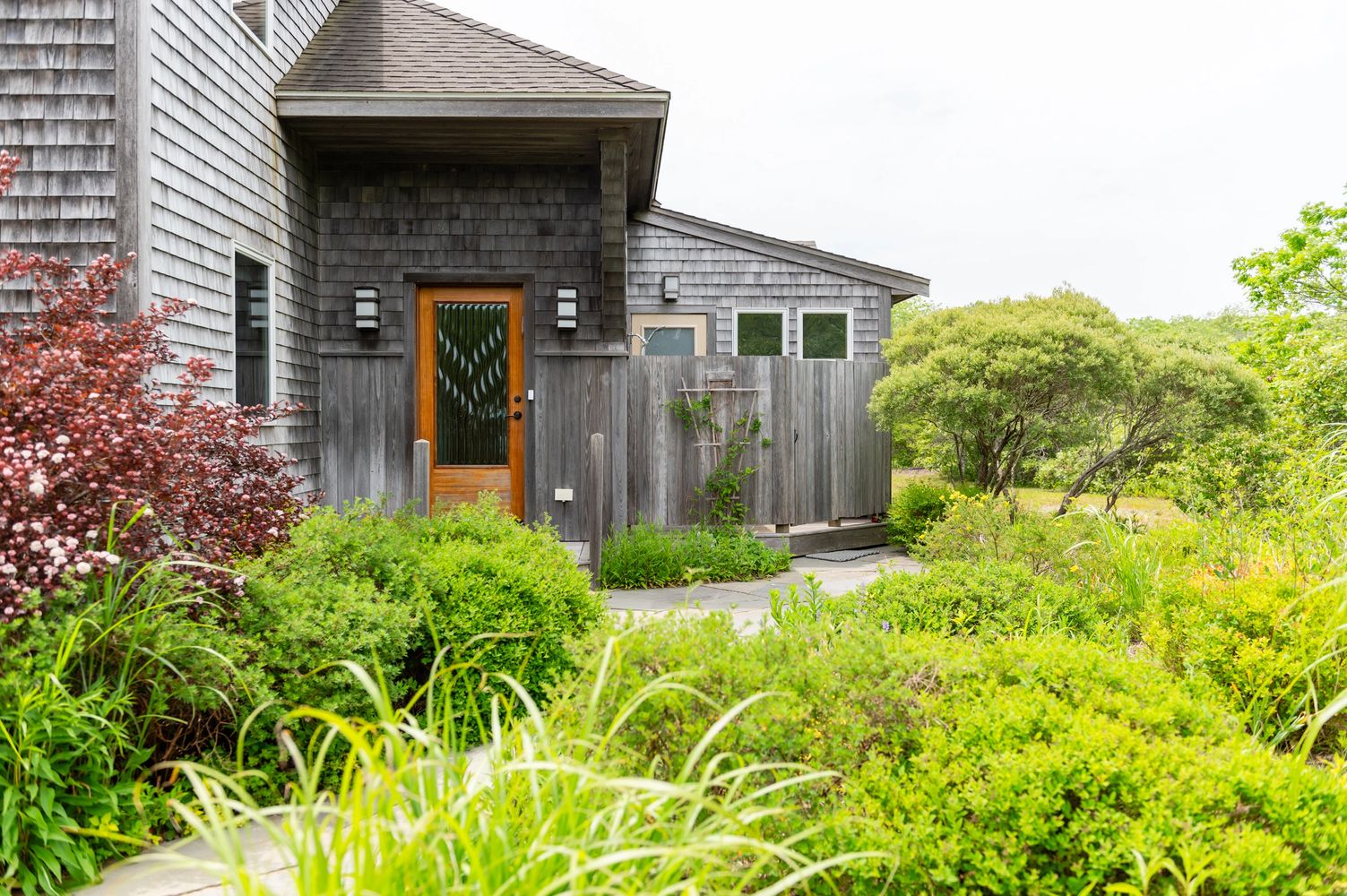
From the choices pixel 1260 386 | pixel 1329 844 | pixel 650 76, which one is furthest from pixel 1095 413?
pixel 650 76

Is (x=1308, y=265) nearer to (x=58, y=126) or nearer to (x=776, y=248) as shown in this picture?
(x=776, y=248)

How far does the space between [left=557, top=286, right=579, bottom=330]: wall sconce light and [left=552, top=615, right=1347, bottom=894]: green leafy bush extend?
506cm

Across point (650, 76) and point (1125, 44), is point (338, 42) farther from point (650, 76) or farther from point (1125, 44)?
point (650, 76)

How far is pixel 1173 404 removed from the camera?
8.21 m

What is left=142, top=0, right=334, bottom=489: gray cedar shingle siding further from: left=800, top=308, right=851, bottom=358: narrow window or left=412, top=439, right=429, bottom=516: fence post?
left=800, top=308, right=851, bottom=358: narrow window

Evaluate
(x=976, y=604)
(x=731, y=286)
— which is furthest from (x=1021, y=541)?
(x=731, y=286)

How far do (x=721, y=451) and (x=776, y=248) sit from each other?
336cm

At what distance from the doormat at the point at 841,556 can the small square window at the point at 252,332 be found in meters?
4.96

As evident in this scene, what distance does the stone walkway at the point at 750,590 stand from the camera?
19.8 ft

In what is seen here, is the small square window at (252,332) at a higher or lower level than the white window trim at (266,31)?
lower

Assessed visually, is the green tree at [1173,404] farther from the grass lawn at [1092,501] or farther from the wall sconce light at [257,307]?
the wall sconce light at [257,307]

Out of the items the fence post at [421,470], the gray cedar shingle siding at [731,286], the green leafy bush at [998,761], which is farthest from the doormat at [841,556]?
the green leafy bush at [998,761]

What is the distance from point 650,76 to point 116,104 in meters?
27.9

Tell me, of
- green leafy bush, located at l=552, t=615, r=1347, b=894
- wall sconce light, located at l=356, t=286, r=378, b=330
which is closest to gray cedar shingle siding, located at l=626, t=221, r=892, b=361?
wall sconce light, located at l=356, t=286, r=378, b=330
